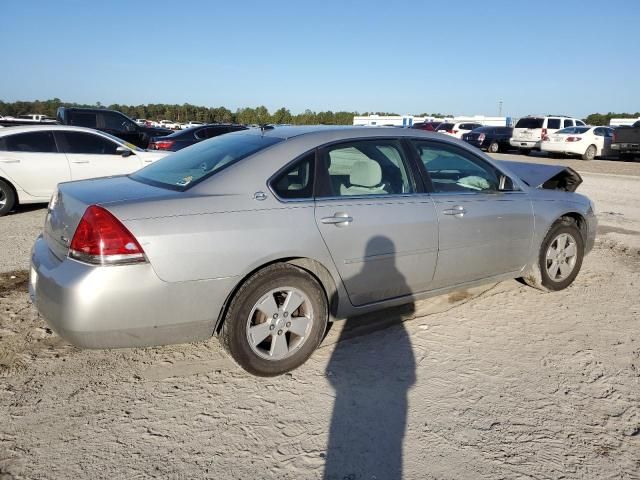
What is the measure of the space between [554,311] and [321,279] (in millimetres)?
2350

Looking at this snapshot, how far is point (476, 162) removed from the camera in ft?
14.1

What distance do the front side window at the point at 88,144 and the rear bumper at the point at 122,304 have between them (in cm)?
656

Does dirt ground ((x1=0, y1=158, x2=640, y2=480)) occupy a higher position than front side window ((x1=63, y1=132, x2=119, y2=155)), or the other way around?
front side window ((x1=63, y1=132, x2=119, y2=155))

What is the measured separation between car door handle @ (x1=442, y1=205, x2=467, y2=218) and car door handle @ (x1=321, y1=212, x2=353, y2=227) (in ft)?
2.90

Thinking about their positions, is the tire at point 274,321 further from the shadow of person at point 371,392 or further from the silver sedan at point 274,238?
the shadow of person at point 371,392

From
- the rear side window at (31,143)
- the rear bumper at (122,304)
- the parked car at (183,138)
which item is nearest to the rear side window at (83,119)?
the parked car at (183,138)

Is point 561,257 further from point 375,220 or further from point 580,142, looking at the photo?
point 580,142

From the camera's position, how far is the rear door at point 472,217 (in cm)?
396

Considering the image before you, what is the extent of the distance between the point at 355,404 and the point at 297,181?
1.42 meters

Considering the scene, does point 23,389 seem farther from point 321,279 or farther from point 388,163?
point 388,163

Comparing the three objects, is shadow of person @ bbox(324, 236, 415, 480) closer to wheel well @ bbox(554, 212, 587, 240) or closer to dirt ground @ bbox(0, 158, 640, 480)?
dirt ground @ bbox(0, 158, 640, 480)

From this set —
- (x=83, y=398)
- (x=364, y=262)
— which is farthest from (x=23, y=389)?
(x=364, y=262)

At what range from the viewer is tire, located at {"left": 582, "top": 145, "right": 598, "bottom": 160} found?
22125 millimetres

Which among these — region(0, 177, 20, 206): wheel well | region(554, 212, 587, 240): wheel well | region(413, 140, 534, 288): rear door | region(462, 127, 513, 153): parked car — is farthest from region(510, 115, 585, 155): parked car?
region(0, 177, 20, 206): wheel well
